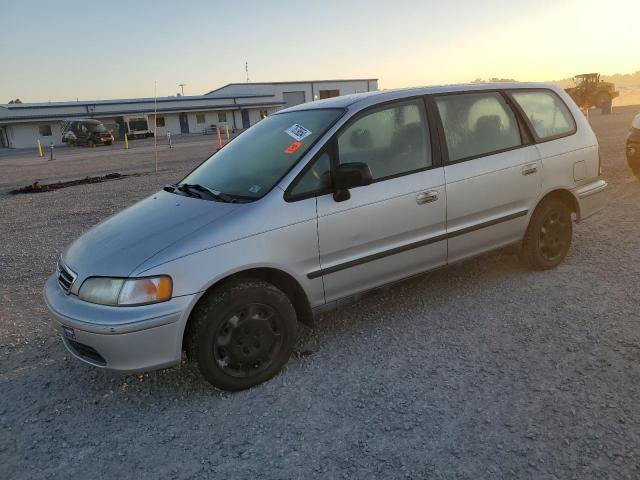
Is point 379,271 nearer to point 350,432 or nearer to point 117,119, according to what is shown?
point 350,432

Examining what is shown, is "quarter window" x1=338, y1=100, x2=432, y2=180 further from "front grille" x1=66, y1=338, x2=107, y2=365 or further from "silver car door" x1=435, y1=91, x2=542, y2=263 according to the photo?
"front grille" x1=66, y1=338, x2=107, y2=365

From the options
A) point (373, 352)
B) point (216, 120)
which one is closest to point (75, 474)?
point (373, 352)

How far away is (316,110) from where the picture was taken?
390 centimetres

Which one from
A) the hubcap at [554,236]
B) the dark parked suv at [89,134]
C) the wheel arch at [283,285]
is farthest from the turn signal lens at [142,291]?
the dark parked suv at [89,134]

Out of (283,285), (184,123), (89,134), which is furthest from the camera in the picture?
(184,123)

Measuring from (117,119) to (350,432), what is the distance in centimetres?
5205

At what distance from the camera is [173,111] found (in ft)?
173

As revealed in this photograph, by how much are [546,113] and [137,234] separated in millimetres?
3646

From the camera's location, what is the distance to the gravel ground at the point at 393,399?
8.19 ft

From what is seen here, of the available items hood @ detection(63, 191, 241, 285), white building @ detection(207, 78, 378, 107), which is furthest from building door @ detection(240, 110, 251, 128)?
hood @ detection(63, 191, 241, 285)

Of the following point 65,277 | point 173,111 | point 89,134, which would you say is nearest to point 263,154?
point 65,277

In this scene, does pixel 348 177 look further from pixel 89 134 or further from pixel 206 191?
pixel 89 134

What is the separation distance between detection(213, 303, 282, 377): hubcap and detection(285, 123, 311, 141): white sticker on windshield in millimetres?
1251

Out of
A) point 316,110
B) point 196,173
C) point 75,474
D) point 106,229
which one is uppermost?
point 316,110
